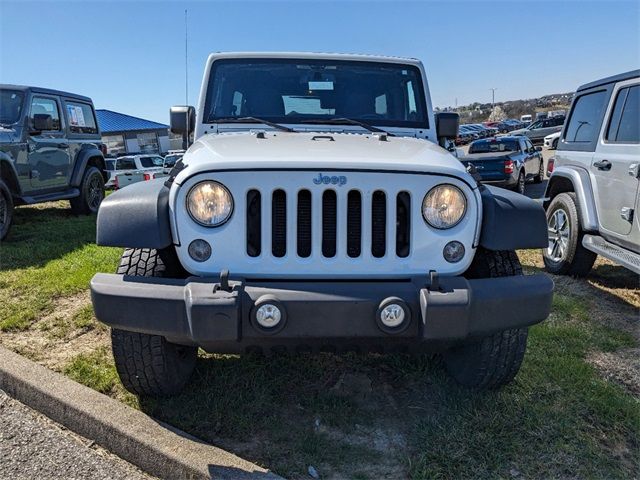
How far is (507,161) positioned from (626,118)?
8230mm

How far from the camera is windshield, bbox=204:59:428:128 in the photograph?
12.0 feet

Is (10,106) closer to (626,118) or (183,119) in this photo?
(183,119)

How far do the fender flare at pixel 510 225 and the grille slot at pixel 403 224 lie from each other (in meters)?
0.35

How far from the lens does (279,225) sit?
238 cm

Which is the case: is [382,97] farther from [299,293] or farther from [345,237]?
[299,293]

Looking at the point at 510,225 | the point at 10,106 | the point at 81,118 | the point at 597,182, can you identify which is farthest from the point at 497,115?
the point at 510,225

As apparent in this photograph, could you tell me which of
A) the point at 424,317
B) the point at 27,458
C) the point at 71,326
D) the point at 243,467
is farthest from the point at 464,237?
the point at 71,326

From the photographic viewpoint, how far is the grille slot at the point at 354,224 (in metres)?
2.36

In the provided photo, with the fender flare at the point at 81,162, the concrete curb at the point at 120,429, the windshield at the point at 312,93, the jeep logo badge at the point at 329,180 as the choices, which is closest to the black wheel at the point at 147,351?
the concrete curb at the point at 120,429

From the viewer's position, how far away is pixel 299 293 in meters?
2.20

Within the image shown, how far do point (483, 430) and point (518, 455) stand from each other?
0.67 ft

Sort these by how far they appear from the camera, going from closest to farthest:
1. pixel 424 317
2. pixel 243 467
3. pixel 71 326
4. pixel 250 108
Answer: pixel 424 317, pixel 243 467, pixel 250 108, pixel 71 326

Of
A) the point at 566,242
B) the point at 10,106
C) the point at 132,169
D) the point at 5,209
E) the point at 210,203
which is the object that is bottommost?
the point at 132,169

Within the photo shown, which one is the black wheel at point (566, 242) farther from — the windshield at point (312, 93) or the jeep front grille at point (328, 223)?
the jeep front grille at point (328, 223)
